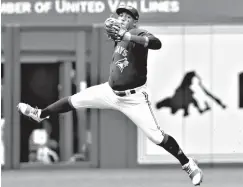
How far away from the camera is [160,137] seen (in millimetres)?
7641

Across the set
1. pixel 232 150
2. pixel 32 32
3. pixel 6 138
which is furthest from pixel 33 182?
pixel 232 150

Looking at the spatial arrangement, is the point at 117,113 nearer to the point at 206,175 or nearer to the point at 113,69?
the point at 206,175

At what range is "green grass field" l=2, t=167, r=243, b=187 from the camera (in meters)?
9.12

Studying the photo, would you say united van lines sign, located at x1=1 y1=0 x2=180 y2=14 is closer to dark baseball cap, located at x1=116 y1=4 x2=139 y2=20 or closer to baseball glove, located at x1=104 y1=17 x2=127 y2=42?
dark baseball cap, located at x1=116 y1=4 x2=139 y2=20

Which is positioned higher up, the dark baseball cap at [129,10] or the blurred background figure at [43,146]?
the dark baseball cap at [129,10]

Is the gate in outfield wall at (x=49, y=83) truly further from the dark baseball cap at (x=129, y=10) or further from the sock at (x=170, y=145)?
the sock at (x=170, y=145)

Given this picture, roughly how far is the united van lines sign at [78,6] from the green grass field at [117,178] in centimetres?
269

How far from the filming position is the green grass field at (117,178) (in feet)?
29.9

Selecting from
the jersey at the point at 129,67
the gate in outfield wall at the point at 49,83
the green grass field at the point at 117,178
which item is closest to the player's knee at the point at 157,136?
the jersey at the point at 129,67

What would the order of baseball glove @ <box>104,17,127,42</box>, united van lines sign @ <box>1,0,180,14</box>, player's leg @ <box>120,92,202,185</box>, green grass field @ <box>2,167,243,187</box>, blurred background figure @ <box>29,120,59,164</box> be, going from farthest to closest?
blurred background figure @ <box>29,120,59,164</box> → united van lines sign @ <box>1,0,180,14</box> → green grass field @ <box>2,167,243,187</box> → player's leg @ <box>120,92,202,185</box> → baseball glove @ <box>104,17,127,42</box>

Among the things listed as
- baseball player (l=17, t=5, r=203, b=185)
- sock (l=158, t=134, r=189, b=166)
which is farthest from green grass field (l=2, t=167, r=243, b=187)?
baseball player (l=17, t=5, r=203, b=185)

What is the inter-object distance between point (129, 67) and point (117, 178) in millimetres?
2824

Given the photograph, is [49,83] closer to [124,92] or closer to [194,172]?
[124,92]

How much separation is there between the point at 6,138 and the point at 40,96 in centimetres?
93
